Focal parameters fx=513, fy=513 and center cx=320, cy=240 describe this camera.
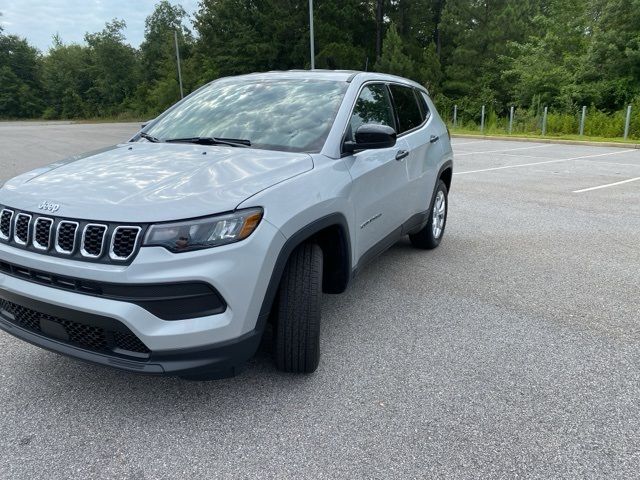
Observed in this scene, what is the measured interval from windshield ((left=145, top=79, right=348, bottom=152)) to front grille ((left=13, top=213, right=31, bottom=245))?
127 cm

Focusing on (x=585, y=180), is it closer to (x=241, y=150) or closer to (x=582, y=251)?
(x=582, y=251)

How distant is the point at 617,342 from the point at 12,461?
3434 mm

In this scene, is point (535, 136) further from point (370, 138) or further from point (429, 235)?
point (370, 138)

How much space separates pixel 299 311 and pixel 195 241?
A: 697mm

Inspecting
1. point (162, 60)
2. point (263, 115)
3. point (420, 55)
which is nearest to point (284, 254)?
point (263, 115)

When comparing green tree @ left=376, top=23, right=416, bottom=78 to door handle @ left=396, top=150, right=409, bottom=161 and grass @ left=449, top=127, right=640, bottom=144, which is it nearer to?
grass @ left=449, top=127, right=640, bottom=144

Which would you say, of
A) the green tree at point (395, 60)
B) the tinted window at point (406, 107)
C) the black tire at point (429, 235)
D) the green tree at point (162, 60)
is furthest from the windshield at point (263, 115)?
the green tree at point (162, 60)

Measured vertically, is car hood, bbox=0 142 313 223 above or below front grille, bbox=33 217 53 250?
above

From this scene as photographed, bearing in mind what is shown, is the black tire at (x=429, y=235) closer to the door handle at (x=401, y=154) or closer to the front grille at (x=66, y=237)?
the door handle at (x=401, y=154)

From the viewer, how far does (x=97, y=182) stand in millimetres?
2535

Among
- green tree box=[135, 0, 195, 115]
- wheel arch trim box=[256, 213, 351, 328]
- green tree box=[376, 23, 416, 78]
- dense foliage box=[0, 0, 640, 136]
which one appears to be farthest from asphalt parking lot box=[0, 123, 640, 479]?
green tree box=[135, 0, 195, 115]

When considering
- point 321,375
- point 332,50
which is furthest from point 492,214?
point 332,50

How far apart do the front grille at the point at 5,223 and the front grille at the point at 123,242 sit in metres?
0.69

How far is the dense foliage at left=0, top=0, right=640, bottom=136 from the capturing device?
22.7 metres
